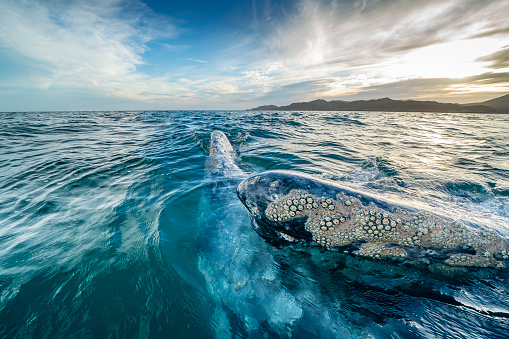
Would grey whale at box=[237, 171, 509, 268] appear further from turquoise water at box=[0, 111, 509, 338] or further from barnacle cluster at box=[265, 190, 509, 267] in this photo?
turquoise water at box=[0, 111, 509, 338]

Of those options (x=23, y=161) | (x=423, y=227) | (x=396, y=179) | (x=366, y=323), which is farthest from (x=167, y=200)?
(x=23, y=161)

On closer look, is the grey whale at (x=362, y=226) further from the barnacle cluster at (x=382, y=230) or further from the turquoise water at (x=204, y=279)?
the turquoise water at (x=204, y=279)

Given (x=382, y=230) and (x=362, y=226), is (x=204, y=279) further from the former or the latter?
(x=382, y=230)

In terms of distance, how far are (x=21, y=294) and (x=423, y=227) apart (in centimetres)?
467

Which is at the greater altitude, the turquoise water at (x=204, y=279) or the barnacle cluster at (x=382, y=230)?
the barnacle cluster at (x=382, y=230)

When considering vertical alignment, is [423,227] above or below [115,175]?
above

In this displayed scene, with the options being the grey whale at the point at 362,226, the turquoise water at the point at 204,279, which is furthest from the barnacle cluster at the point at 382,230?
the turquoise water at the point at 204,279

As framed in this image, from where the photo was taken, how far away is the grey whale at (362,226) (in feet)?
6.77

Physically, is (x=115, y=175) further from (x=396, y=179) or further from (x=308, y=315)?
(x=396, y=179)

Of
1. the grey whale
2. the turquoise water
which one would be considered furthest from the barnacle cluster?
the turquoise water

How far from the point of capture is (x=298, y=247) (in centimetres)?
267

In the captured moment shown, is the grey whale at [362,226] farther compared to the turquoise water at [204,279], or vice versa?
the grey whale at [362,226]

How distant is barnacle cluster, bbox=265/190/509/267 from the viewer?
2.06m

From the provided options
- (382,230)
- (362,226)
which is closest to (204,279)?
(362,226)
